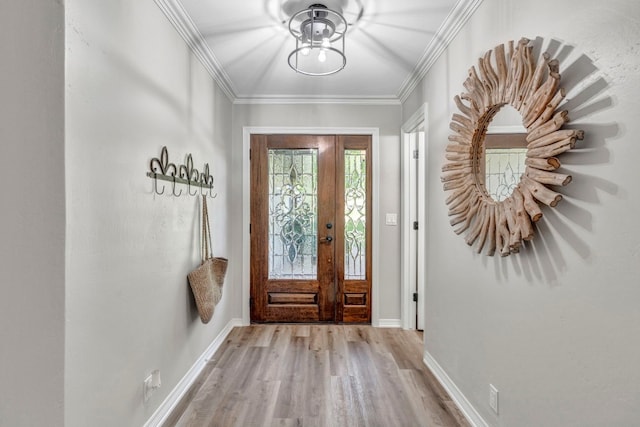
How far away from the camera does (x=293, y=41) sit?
2463mm

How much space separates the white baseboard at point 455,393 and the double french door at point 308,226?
1076 mm

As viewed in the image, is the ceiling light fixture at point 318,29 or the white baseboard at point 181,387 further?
the ceiling light fixture at point 318,29

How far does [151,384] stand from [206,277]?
819 mm

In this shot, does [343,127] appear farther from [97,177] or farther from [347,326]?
[97,177]

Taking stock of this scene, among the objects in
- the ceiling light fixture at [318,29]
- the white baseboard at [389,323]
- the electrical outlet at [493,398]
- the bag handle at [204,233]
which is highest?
the ceiling light fixture at [318,29]

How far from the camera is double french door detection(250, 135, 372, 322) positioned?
3.58 m

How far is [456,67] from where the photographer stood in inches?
86.1

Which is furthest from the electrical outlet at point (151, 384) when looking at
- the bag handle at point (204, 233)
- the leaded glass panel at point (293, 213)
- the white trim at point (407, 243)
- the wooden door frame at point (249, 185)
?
the white trim at point (407, 243)

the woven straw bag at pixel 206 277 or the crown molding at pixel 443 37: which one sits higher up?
the crown molding at pixel 443 37

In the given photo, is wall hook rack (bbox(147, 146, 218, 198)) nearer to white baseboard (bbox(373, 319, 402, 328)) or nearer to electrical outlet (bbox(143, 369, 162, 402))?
electrical outlet (bbox(143, 369, 162, 402))

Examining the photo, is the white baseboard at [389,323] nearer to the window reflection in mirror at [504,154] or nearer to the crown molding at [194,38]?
the window reflection in mirror at [504,154]

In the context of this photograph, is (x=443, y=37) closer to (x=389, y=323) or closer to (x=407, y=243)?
(x=407, y=243)

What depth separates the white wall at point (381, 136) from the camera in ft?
11.8

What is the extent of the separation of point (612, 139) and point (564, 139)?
145 mm
